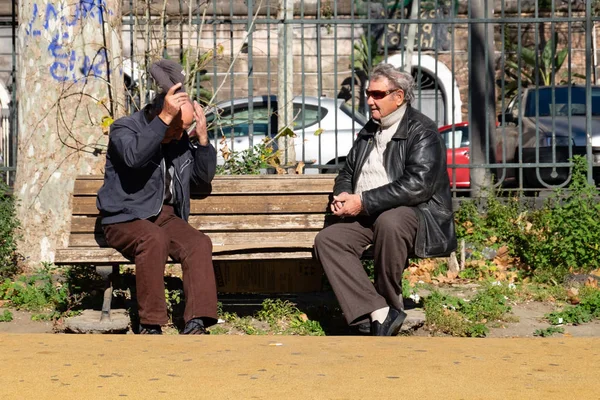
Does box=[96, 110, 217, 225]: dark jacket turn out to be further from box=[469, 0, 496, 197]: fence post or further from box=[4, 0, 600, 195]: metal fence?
box=[469, 0, 496, 197]: fence post

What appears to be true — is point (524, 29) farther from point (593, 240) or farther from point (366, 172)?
point (366, 172)

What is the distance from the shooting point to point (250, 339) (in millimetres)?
5633

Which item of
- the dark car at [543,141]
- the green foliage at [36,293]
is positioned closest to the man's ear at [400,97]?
the green foliage at [36,293]

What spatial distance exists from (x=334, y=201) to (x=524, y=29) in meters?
18.5

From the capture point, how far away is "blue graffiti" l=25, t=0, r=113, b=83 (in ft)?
25.0

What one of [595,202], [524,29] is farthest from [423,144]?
[524,29]

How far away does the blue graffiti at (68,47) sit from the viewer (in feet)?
25.0

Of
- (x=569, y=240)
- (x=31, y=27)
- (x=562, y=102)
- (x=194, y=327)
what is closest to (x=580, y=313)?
(x=569, y=240)

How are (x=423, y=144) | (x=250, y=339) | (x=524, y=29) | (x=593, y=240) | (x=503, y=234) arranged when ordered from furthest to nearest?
(x=524, y=29) → (x=503, y=234) → (x=593, y=240) → (x=423, y=144) → (x=250, y=339)

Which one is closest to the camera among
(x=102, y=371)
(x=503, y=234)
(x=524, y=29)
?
(x=102, y=371)

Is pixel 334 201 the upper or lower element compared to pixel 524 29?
lower

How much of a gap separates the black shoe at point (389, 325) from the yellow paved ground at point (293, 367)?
23 cm

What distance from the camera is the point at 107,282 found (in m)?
6.32

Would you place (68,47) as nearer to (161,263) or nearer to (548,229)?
(161,263)
